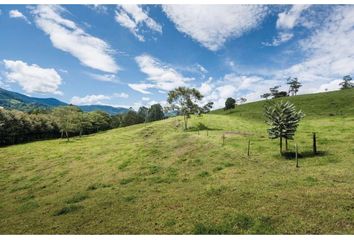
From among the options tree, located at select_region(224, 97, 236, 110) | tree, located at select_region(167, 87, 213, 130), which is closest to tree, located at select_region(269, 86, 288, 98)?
tree, located at select_region(224, 97, 236, 110)

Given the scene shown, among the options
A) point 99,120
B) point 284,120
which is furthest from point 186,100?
point 99,120

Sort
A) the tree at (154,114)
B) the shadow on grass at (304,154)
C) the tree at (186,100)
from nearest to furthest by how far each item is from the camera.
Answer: the shadow on grass at (304,154) → the tree at (186,100) → the tree at (154,114)

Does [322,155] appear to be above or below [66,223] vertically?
above

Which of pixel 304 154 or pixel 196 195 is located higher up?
pixel 304 154

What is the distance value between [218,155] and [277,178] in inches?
535

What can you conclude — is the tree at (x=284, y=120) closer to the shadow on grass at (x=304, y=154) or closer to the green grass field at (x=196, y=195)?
the shadow on grass at (x=304, y=154)

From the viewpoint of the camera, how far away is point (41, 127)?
13025 centimetres

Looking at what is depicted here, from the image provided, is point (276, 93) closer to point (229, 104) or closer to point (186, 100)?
point (229, 104)

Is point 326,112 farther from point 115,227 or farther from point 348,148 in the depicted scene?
point 115,227

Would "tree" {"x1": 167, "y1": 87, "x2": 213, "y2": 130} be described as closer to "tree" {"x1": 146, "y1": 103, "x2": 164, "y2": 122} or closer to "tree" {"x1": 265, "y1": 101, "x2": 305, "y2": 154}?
"tree" {"x1": 265, "y1": 101, "x2": 305, "y2": 154}

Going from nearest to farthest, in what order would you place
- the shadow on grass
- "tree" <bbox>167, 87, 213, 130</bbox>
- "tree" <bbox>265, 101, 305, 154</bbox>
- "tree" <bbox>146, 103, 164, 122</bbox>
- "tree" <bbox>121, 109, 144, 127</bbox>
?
the shadow on grass → "tree" <bbox>265, 101, 305, 154</bbox> → "tree" <bbox>167, 87, 213, 130</bbox> → "tree" <bbox>121, 109, 144, 127</bbox> → "tree" <bbox>146, 103, 164, 122</bbox>

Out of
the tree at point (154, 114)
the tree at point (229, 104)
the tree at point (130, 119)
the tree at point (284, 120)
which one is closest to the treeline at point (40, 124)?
the tree at point (130, 119)

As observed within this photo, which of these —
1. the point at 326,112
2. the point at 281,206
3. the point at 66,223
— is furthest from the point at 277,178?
the point at 326,112

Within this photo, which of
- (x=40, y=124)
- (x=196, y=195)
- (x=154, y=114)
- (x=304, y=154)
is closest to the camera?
(x=196, y=195)
